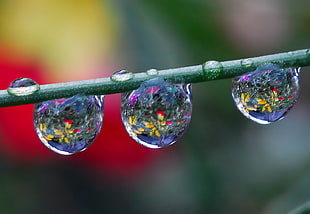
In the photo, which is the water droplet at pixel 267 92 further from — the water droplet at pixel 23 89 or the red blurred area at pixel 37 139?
the red blurred area at pixel 37 139

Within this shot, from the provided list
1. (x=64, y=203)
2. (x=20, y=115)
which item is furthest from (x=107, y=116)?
(x=64, y=203)

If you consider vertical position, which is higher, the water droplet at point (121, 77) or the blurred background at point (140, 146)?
the blurred background at point (140, 146)

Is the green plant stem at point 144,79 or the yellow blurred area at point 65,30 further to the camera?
the yellow blurred area at point 65,30

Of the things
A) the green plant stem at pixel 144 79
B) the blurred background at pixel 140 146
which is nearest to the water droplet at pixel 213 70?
the green plant stem at pixel 144 79

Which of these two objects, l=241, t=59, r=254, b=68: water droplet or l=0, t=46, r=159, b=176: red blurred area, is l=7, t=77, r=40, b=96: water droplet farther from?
l=0, t=46, r=159, b=176: red blurred area

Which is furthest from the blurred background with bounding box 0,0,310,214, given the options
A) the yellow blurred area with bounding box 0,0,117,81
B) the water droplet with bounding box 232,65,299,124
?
the water droplet with bounding box 232,65,299,124

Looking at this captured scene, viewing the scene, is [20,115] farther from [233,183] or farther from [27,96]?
[27,96]

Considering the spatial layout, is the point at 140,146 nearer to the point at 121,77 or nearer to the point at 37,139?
the point at 37,139
